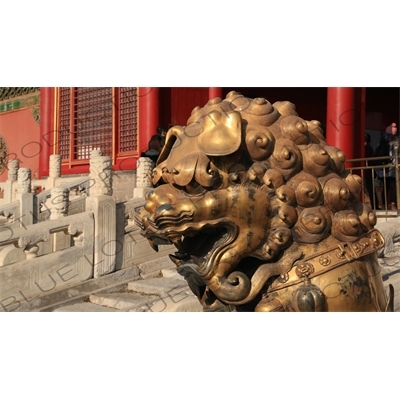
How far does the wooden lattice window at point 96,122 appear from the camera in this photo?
7.38 m

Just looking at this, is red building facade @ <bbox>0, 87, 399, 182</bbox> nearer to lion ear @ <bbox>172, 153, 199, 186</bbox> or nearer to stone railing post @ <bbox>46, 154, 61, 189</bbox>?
stone railing post @ <bbox>46, 154, 61, 189</bbox>

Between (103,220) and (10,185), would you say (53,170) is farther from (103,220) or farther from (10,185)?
(103,220)

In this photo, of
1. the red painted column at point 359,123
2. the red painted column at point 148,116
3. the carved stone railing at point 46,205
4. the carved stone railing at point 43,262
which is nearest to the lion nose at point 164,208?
the carved stone railing at point 43,262

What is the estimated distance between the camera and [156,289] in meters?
4.00

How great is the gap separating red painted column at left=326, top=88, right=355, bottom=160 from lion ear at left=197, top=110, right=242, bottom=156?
4.65 m

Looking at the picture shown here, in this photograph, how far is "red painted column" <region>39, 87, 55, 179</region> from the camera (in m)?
8.42

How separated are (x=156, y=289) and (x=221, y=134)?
113 inches

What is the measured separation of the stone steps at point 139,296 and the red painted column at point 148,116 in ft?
9.76

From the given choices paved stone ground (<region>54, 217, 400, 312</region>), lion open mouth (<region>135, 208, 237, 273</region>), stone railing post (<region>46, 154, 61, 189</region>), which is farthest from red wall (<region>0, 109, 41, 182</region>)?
lion open mouth (<region>135, 208, 237, 273</region>)

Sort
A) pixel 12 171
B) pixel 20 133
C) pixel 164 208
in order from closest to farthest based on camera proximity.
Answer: pixel 164 208 → pixel 12 171 → pixel 20 133

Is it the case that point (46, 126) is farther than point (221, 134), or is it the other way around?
point (46, 126)

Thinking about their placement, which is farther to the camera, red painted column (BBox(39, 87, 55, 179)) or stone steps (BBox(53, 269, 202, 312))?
red painted column (BBox(39, 87, 55, 179))

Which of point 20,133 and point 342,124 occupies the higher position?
point 20,133

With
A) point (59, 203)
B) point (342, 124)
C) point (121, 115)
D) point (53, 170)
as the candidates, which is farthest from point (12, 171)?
point (342, 124)
